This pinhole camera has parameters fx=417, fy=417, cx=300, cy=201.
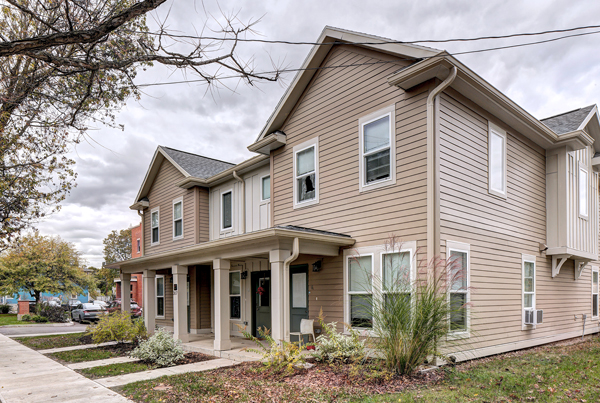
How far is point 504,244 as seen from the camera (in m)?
9.38

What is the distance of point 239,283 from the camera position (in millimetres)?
13258

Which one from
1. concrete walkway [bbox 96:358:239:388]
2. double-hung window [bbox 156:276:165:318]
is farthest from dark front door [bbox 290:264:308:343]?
double-hung window [bbox 156:276:165:318]

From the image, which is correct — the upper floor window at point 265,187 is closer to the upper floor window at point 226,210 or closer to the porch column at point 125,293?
the upper floor window at point 226,210

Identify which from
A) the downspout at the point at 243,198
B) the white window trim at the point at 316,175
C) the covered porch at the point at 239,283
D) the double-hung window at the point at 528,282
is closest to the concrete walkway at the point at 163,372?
the covered porch at the point at 239,283

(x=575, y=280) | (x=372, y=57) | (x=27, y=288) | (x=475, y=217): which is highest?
(x=372, y=57)

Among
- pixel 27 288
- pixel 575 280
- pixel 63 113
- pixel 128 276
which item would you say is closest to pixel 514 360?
pixel 575 280

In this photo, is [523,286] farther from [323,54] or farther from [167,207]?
[167,207]

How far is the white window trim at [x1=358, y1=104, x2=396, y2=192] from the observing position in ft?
27.5

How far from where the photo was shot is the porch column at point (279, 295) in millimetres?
8336

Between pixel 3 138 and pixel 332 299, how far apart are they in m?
8.08

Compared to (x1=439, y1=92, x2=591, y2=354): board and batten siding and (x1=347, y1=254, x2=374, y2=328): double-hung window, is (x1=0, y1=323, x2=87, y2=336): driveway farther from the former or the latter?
(x1=439, y1=92, x2=591, y2=354): board and batten siding

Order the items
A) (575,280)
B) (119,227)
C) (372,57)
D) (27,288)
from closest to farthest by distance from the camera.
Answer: (372,57) → (575,280) → (27,288) → (119,227)

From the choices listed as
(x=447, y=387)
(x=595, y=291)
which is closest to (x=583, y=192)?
(x=595, y=291)

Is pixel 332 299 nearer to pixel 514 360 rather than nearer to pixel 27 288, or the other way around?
pixel 514 360
